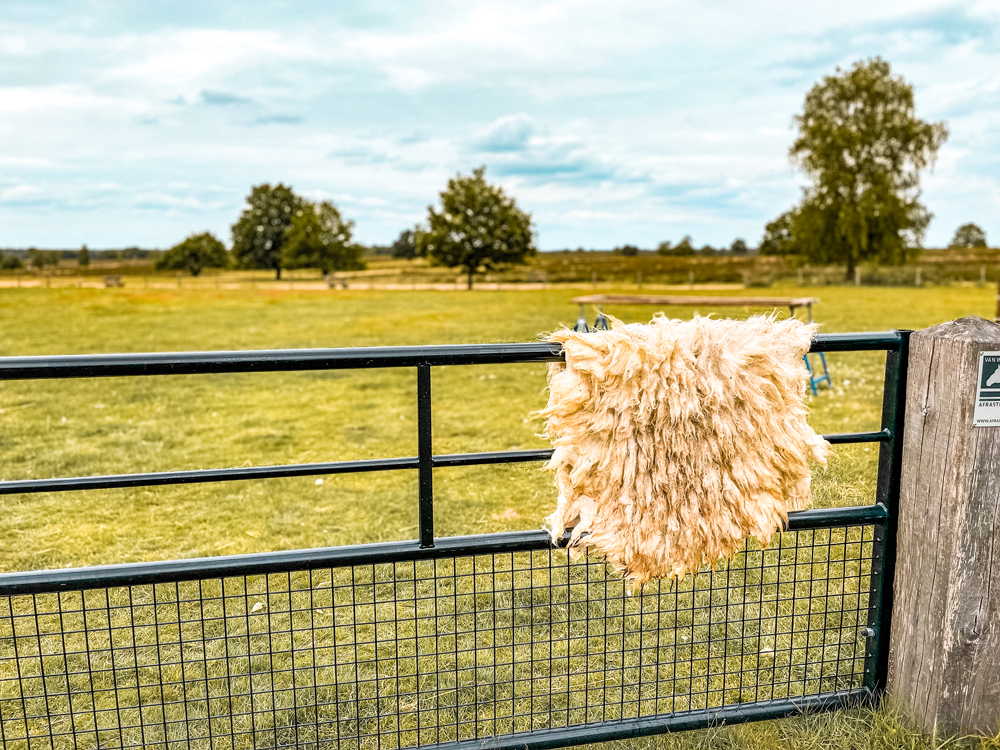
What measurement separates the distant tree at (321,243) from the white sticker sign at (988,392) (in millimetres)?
62355

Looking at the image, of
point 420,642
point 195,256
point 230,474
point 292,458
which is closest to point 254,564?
point 230,474

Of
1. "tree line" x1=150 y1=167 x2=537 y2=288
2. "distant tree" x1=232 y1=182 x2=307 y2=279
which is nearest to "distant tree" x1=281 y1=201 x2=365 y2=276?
"tree line" x1=150 y1=167 x2=537 y2=288

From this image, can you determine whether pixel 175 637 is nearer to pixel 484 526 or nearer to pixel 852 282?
pixel 484 526

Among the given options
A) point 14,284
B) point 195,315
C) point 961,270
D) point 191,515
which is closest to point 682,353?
point 191,515

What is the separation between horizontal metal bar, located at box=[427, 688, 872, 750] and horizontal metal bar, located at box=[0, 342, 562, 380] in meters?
1.04

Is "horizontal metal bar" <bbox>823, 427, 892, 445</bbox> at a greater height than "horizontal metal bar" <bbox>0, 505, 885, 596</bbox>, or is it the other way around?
"horizontal metal bar" <bbox>823, 427, 892, 445</bbox>

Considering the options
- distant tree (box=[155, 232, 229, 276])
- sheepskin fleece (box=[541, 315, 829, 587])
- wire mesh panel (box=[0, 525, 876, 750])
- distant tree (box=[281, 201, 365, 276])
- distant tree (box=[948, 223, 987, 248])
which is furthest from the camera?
distant tree (box=[155, 232, 229, 276])

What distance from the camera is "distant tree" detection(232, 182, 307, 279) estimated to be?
6988cm

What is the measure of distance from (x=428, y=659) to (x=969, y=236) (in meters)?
78.1

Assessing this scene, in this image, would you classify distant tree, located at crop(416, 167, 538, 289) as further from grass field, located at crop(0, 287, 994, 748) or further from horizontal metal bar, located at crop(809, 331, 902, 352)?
horizontal metal bar, located at crop(809, 331, 902, 352)

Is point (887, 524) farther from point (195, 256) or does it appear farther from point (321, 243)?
point (195, 256)

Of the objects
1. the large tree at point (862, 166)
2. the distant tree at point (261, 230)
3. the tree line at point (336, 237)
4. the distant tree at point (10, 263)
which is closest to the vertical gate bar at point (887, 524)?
the large tree at point (862, 166)

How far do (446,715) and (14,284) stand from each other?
48.4m

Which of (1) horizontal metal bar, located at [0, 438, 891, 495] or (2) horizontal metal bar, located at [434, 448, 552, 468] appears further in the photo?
(2) horizontal metal bar, located at [434, 448, 552, 468]
